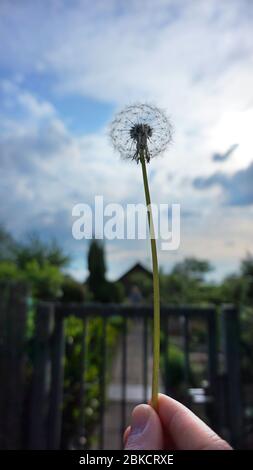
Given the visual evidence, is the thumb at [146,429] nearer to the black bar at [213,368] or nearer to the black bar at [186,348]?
the black bar at [186,348]

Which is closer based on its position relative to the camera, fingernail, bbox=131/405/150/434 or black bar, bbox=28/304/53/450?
fingernail, bbox=131/405/150/434

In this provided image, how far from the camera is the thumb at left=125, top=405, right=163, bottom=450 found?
0.50 meters

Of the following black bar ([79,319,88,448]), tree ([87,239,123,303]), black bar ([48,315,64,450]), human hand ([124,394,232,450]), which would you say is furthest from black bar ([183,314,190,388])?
human hand ([124,394,232,450])

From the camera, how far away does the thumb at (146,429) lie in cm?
50

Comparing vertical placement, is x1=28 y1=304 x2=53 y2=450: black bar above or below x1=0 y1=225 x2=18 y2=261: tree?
below

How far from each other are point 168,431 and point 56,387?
1.39 metres

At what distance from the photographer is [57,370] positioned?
1823mm

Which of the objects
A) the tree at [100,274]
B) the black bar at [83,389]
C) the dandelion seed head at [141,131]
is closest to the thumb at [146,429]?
the dandelion seed head at [141,131]

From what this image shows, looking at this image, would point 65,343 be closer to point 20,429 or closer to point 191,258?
point 20,429

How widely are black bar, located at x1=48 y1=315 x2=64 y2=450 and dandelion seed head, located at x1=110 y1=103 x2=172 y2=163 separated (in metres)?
1.49

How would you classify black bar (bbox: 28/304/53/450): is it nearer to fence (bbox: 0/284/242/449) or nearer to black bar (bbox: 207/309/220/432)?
fence (bbox: 0/284/242/449)

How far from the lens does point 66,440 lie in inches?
72.6

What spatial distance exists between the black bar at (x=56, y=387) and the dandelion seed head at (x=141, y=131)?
149cm
